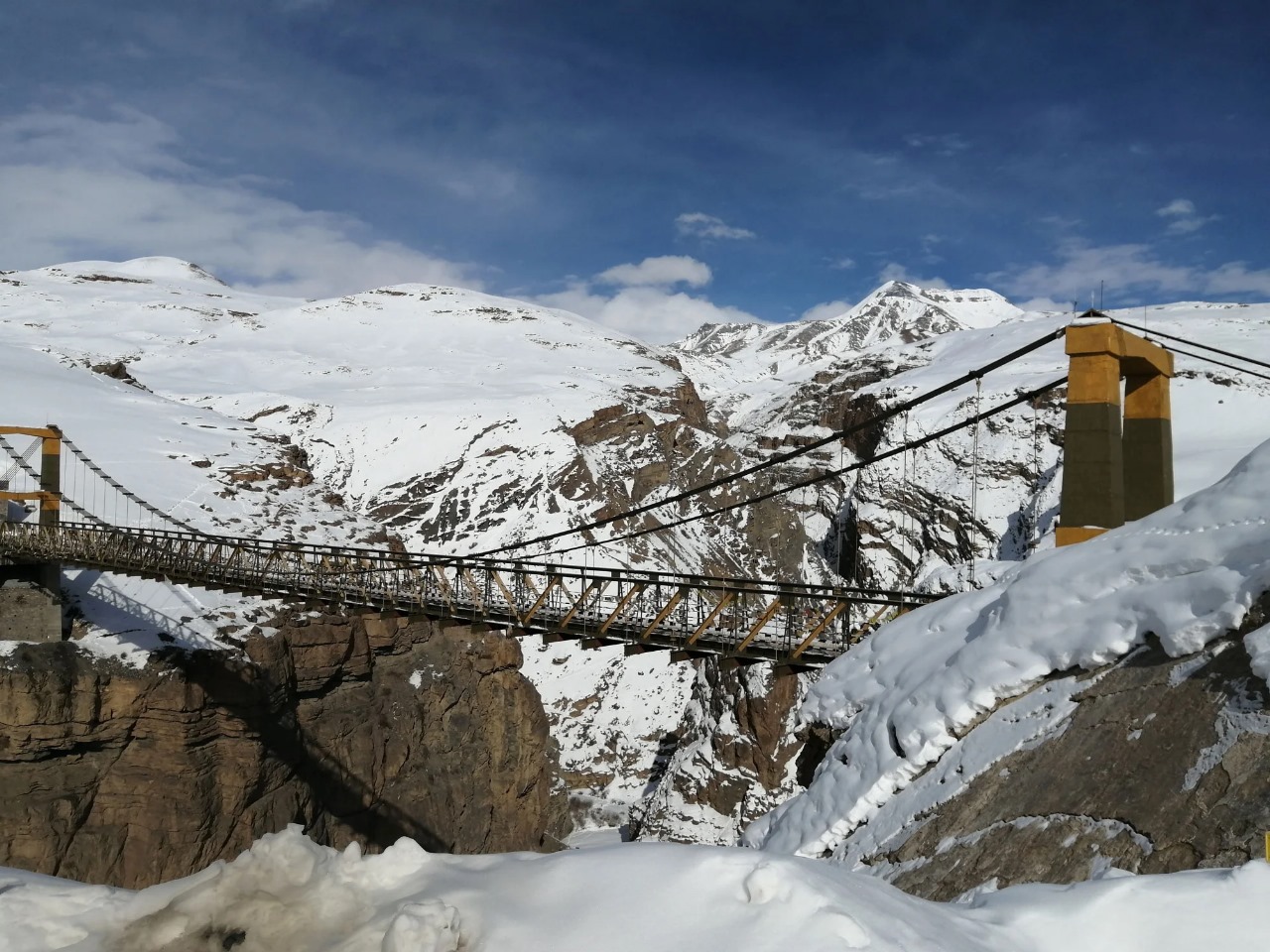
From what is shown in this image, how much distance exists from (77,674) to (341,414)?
115 ft

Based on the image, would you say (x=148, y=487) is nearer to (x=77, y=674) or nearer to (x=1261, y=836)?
(x=77, y=674)

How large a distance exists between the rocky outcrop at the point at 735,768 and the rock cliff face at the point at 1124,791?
21.8 meters

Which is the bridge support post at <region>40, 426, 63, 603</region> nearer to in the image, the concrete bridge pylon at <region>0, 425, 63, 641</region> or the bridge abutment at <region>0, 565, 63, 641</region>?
the concrete bridge pylon at <region>0, 425, 63, 641</region>

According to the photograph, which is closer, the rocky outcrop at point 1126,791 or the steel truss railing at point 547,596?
the rocky outcrop at point 1126,791

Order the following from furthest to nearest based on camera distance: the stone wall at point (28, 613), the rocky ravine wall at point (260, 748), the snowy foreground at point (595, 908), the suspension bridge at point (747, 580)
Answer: the stone wall at point (28, 613) < the rocky ravine wall at point (260, 748) < the suspension bridge at point (747, 580) < the snowy foreground at point (595, 908)

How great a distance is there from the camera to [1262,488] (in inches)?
207

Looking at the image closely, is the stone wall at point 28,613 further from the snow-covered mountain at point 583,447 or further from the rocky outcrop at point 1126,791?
the rocky outcrop at point 1126,791

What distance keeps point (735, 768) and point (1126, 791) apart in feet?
80.5

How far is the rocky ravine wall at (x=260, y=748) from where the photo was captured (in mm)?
19328

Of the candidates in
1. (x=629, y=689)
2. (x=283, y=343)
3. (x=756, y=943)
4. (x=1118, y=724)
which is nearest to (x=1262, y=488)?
(x=1118, y=724)

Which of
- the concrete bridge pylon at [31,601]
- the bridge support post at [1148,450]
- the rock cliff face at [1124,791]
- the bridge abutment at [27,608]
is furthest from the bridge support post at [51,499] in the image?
the bridge support post at [1148,450]

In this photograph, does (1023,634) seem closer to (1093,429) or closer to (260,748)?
(1093,429)

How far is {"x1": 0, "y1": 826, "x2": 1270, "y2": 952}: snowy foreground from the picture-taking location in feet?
9.15

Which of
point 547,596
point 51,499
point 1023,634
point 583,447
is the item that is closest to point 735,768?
point 547,596
